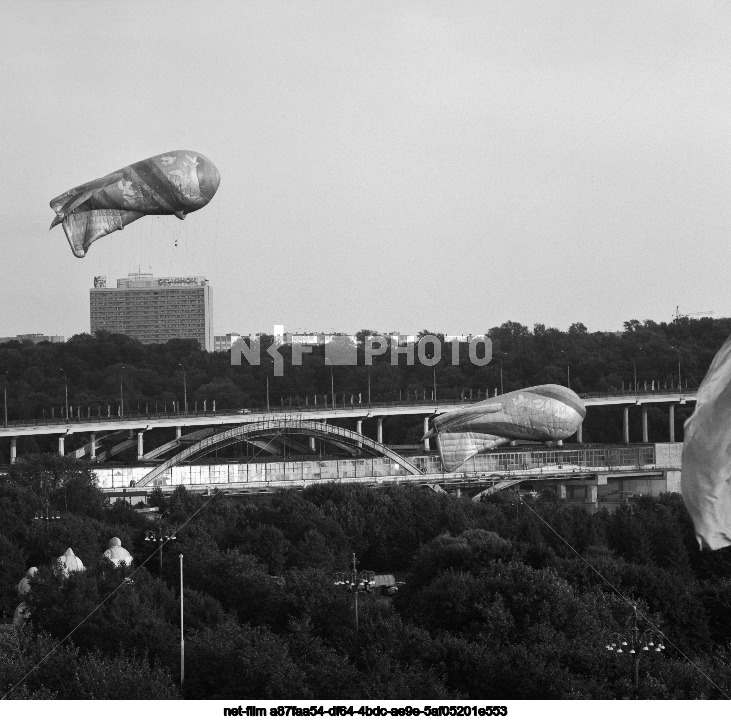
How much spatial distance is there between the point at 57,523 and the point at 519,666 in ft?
92.0

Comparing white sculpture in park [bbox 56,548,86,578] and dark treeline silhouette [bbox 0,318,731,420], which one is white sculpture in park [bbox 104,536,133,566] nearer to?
white sculpture in park [bbox 56,548,86,578]

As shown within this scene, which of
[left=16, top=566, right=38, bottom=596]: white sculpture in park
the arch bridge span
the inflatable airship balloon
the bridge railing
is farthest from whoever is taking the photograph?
the bridge railing

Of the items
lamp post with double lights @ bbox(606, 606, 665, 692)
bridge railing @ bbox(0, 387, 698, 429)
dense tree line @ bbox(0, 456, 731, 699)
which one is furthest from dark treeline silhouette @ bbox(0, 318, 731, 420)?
lamp post with double lights @ bbox(606, 606, 665, 692)

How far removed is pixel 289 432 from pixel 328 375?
31.7 m

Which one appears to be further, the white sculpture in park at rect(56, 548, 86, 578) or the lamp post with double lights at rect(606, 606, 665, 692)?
the white sculpture in park at rect(56, 548, 86, 578)

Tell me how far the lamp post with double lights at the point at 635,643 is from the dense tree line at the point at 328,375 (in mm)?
69294

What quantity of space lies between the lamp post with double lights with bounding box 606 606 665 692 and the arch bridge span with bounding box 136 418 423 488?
47.6 m

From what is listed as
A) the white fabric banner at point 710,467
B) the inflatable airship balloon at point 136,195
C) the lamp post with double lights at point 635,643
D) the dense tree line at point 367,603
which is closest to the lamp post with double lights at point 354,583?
the dense tree line at point 367,603

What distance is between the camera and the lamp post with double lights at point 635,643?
3435 cm

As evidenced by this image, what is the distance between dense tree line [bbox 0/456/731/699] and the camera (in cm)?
3388

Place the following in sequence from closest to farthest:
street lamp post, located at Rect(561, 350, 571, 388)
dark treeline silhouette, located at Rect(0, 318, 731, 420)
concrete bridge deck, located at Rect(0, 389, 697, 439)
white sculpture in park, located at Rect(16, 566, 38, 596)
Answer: white sculpture in park, located at Rect(16, 566, 38, 596) → concrete bridge deck, located at Rect(0, 389, 697, 439) → dark treeline silhouette, located at Rect(0, 318, 731, 420) → street lamp post, located at Rect(561, 350, 571, 388)

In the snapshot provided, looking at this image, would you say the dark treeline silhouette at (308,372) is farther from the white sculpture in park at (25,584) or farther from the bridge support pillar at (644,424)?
the white sculpture in park at (25,584)

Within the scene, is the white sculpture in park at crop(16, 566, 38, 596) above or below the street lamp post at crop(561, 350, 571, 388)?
below

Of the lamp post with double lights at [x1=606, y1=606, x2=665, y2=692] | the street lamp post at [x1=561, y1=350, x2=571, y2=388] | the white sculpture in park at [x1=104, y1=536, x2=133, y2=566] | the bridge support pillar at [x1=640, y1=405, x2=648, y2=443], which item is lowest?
the lamp post with double lights at [x1=606, y1=606, x2=665, y2=692]
